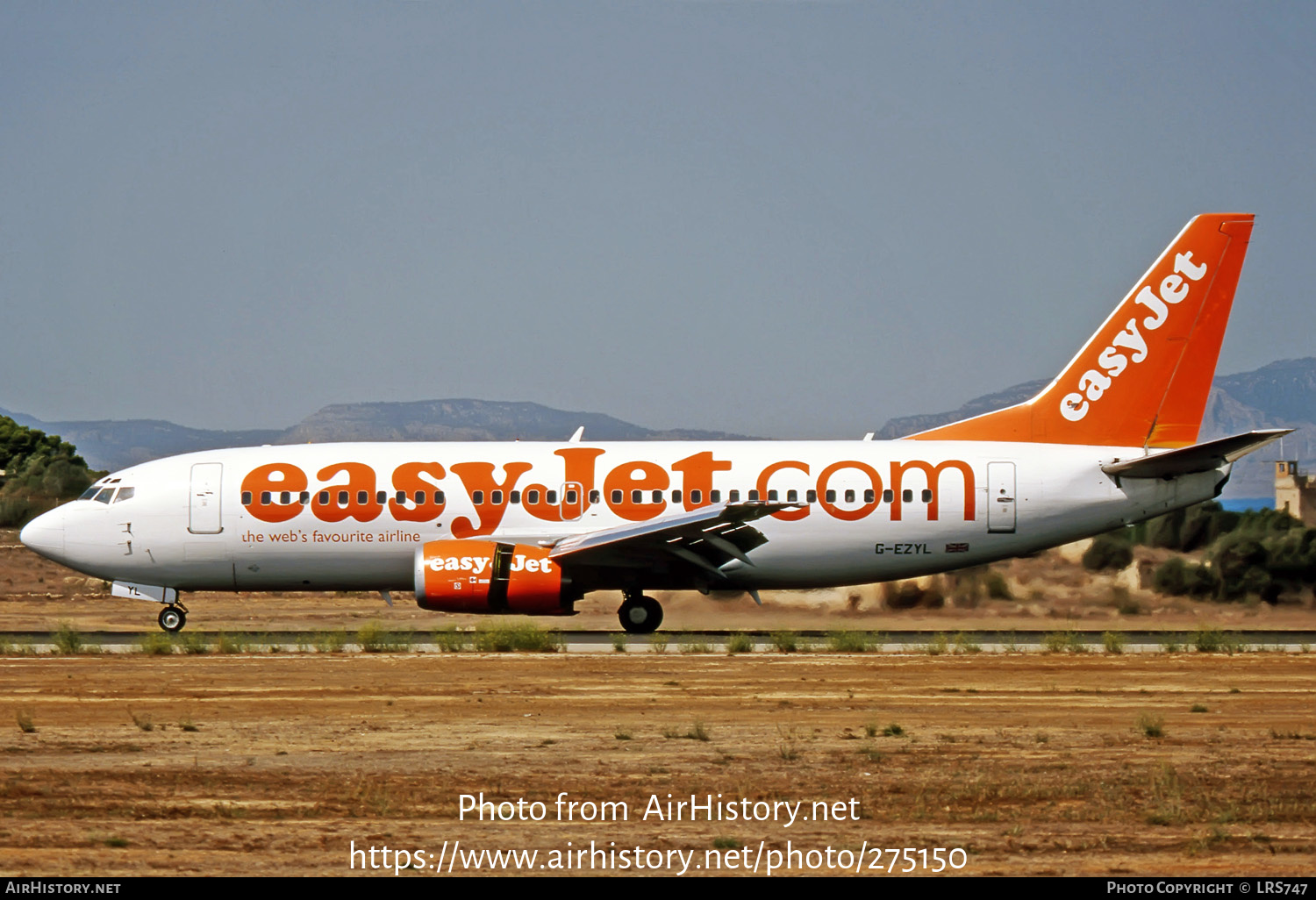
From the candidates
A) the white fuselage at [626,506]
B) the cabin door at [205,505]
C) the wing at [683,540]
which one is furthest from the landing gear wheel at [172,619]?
the wing at [683,540]

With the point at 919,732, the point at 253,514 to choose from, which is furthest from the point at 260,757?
the point at 253,514

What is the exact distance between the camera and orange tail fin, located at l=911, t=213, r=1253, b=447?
89.3 ft

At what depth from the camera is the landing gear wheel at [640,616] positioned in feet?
87.5

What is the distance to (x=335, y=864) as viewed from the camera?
29.5 ft

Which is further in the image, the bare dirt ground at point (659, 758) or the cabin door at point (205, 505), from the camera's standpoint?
the cabin door at point (205, 505)

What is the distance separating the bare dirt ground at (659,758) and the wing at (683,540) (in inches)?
103

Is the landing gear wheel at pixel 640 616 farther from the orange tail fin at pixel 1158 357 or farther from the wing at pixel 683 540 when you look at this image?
the orange tail fin at pixel 1158 357

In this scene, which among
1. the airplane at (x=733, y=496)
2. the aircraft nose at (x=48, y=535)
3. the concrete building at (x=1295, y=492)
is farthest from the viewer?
the concrete building at (x=1295, y=492)

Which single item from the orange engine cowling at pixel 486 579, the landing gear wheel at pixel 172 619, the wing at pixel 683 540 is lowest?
the landing gear wheel at pixel 172 619

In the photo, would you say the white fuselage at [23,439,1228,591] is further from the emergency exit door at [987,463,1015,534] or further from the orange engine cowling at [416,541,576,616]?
the orange engine cowling at [416,541,576,616]

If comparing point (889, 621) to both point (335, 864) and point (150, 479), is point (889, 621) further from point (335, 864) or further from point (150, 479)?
point (335, 864)

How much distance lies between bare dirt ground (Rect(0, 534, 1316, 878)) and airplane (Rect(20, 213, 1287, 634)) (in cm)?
371

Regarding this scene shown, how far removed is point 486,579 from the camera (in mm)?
24859

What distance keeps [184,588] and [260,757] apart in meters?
15.4
